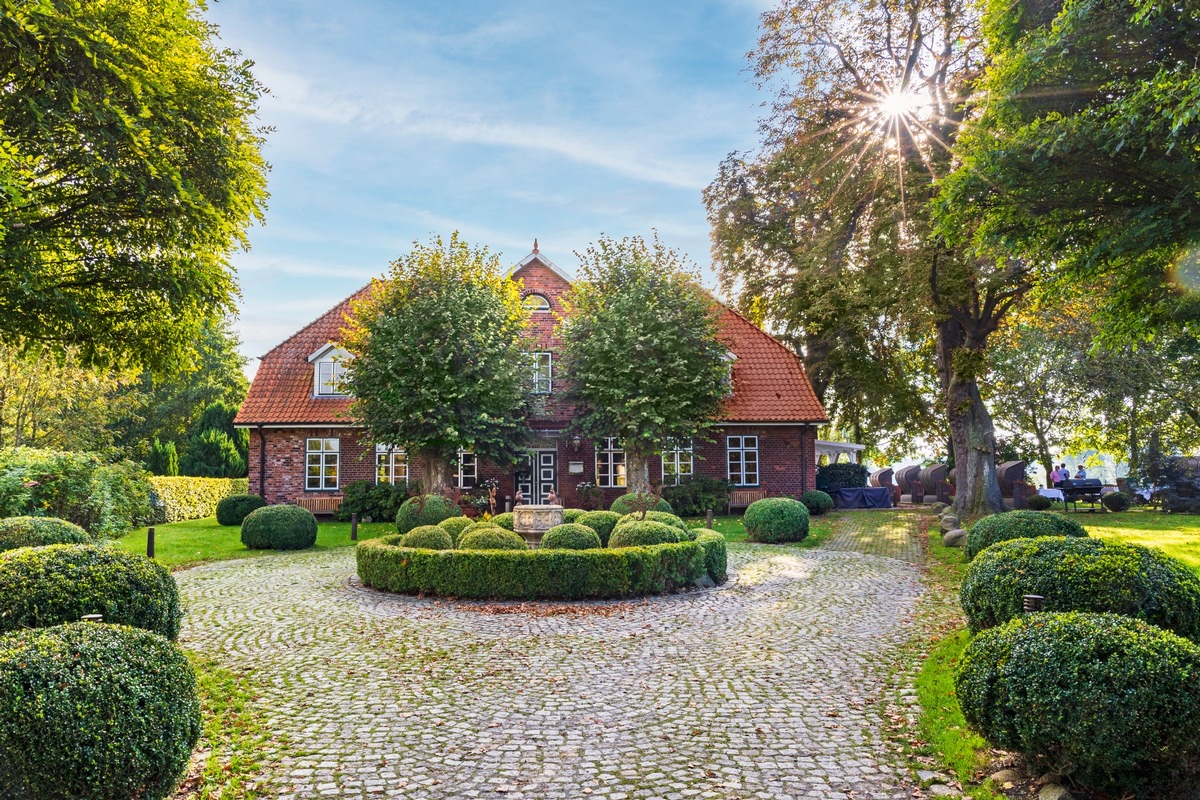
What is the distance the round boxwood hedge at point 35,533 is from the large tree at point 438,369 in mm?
11650

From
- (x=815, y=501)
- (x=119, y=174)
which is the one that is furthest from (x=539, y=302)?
(x=119, y=174)

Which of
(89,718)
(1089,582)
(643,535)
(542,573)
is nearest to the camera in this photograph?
(89,718)

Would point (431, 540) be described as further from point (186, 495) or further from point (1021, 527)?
point (186, 495)

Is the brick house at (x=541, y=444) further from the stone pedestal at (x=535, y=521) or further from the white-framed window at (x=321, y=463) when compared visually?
the stone pedestal at (x=535, y=521)

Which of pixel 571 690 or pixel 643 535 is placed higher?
pixel 643 535

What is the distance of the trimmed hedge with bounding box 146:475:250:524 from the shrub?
56.4ft

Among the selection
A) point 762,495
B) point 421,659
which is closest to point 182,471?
point 762,495

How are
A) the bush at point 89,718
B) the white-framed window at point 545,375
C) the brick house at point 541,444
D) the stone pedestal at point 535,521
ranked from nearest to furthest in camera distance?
the bush at point 89,718 < the stone pedestal at point 535,521 < the brick house at point 541,444 < the white-framed window at point 545,375

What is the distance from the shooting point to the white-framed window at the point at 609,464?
3000 cm

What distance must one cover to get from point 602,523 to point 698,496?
1225 cm

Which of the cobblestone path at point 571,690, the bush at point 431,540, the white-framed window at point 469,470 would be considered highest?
the white-framed window at point 469,470

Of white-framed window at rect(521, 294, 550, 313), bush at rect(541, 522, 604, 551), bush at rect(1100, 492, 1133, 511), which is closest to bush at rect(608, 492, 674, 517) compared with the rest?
bush at rect(541, 522, 604, 551)

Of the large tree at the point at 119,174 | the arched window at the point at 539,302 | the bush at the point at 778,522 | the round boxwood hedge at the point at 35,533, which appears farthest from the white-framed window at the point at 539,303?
the round boxwood hedge at the point at 35,533

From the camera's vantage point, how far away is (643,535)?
14062 millimetres
